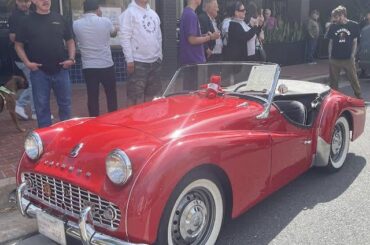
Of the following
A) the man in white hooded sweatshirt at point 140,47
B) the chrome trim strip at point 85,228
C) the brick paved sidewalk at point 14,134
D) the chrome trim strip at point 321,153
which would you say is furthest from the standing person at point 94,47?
the chrome trim strip at point 85,228

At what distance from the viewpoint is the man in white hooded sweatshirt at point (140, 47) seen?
511 cm

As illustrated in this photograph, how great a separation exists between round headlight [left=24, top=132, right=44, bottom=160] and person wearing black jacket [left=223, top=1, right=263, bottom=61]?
12.1ft

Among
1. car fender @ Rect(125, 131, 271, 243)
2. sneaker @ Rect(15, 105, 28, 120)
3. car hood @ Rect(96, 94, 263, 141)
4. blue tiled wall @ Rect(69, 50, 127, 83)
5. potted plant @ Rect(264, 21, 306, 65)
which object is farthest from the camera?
potted plant @ Rect(264, 21, 306, 65)

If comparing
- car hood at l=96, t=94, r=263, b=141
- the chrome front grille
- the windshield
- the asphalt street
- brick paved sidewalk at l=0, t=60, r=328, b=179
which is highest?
the windshield

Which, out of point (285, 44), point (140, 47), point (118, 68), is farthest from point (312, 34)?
point (140, 47)

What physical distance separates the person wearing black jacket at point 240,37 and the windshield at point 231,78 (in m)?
2.17

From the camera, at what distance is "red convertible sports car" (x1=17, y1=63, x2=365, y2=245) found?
8.13 ft

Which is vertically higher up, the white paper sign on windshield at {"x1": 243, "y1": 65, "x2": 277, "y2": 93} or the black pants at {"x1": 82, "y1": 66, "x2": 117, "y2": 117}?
the white paper sign on windshield at {"x1": 243, "y1": 65, "x2": 277, "y2": 93}

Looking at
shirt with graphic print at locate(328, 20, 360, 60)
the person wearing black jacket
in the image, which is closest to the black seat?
the person wearing black jacket

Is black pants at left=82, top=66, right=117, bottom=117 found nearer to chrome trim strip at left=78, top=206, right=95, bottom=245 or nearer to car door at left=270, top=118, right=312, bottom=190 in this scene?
car door at left=270, top=118, right=312, bottom=190

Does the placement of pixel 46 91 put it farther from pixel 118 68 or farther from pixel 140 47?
pixel 118 68

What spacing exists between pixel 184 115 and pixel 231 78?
2.98 feet

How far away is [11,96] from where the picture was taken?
570cm

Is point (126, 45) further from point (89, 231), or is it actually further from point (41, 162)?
point (89, 231)
